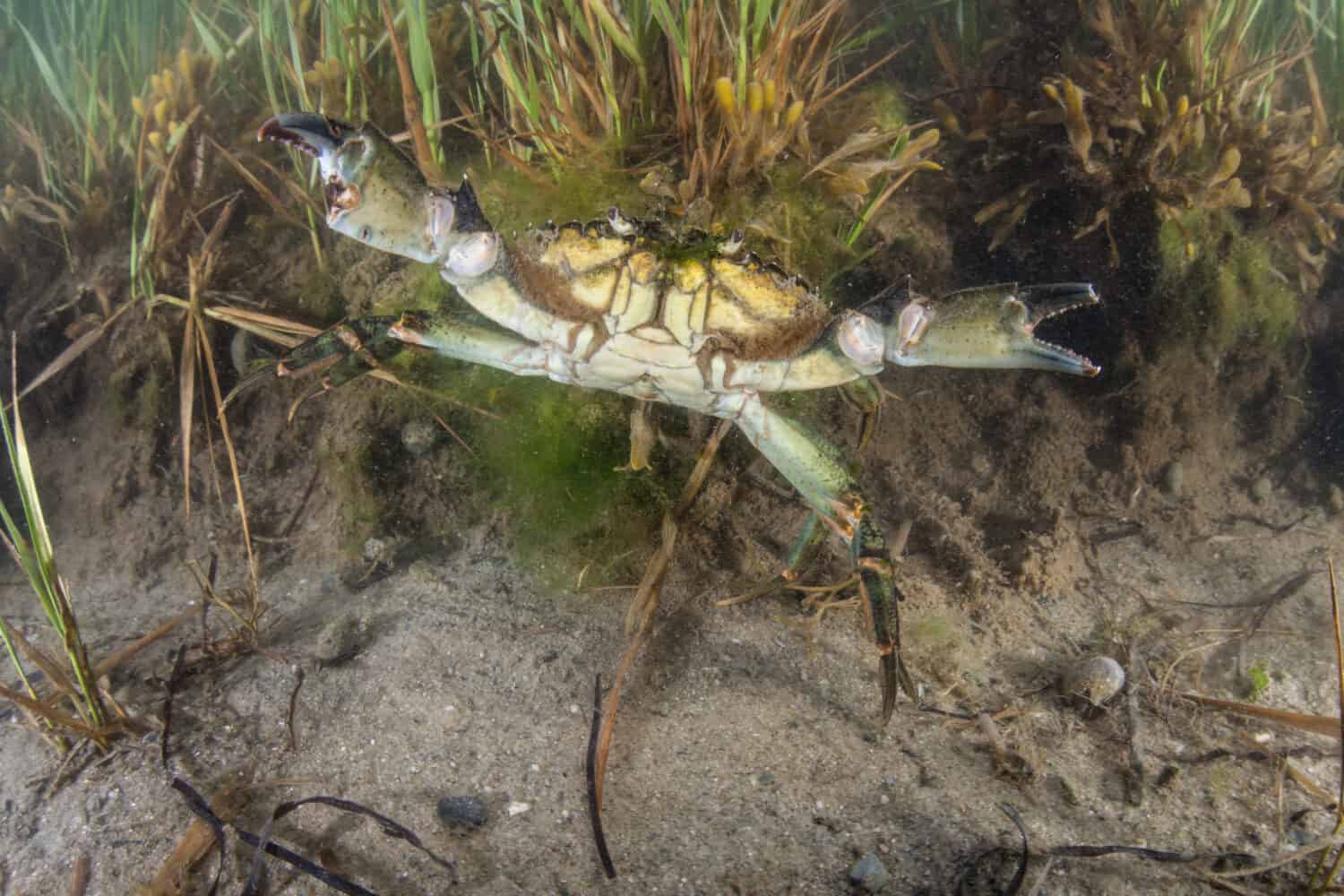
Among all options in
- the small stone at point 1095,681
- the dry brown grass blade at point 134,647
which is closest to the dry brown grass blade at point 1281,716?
the small stone at point 1095,681

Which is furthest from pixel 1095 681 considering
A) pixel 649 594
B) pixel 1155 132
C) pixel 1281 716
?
pixel 1155 132

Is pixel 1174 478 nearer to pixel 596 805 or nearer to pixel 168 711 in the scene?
pixel 596 805

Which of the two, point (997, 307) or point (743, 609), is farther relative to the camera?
point (743, 609)

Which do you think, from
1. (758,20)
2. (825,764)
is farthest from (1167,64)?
(825,764)

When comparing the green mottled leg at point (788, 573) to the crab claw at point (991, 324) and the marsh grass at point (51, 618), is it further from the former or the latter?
the marsh grass at point (51, 618)

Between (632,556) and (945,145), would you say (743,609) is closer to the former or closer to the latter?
(632,556)

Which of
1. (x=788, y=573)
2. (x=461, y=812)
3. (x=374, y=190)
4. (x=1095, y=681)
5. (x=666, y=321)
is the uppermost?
(x=374, y=190)

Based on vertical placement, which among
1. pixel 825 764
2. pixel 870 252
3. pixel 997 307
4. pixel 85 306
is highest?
pixel 997 307
